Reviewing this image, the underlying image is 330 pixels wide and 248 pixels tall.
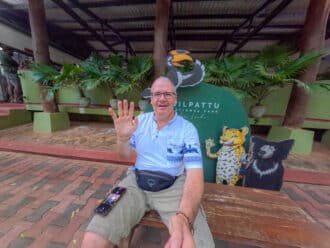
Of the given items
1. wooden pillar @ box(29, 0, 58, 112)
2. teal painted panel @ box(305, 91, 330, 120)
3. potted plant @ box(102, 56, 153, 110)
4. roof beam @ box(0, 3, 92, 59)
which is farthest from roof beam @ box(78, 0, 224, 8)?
teal painted panel @ box(305, 91, 330, 120)

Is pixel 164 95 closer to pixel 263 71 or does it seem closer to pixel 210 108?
pixel 210 108

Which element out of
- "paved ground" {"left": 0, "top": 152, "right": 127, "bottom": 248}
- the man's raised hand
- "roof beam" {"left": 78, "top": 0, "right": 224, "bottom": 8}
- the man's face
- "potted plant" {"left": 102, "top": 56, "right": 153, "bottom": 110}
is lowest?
"paved ground" {"left": 0, "top": 152, "right": 127, "bottom": 248}

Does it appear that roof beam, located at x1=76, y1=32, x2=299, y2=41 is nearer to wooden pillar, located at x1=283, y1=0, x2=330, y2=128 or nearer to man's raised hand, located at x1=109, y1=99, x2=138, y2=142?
wooden pillar, located at x1=283, y1=0, x2=330, y2=128

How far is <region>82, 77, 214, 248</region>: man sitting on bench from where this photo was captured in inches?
44.0

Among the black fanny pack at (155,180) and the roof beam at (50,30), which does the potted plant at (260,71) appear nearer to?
the black fanny pack at (155,180)

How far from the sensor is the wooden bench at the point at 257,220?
104 cm

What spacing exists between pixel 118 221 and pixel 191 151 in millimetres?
592

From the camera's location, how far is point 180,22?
20.1ft

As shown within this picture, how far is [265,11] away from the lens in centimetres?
518

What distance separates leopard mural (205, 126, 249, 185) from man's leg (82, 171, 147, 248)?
33.2 inches

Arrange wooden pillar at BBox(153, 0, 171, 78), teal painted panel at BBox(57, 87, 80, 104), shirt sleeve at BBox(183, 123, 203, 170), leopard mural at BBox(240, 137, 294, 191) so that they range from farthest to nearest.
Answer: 1. teal painted panel at BBox(57, 87, 80, 104)
2. wooden pillar at BBox(153, 0, 171, 78)
3. leopard mural at BBox(240, 137, 294, 191)
4. shirt sleeve at BBox(183, 123, 203, 170)

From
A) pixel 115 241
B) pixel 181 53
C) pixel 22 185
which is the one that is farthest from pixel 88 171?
pixel 181 53

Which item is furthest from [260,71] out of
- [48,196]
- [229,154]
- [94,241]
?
[48,196]

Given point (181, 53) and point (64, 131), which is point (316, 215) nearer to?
point (181, 53)
